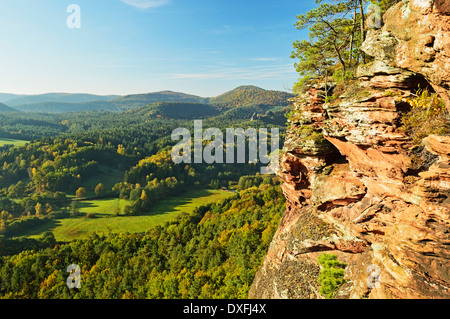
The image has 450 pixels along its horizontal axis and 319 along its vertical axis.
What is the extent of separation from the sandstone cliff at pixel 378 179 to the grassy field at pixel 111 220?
87946mm

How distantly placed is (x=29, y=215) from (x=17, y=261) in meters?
55.3

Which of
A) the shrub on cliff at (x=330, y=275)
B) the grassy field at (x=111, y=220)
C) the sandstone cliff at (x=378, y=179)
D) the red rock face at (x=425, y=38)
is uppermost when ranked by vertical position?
the red rock face at (x=425, y=38)

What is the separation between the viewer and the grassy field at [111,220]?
93.0 m

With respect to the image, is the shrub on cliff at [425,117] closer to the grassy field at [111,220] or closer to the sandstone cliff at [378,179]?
the sandstone cliff at [378,179]

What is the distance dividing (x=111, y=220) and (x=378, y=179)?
10710 centimetres

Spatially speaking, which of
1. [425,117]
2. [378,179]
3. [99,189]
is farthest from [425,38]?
[99,189]

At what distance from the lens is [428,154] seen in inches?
481

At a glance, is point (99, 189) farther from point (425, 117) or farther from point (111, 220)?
point (425, 117)

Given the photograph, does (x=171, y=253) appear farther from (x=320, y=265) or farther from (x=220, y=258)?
(x=320, y=265)

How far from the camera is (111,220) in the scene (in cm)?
10269

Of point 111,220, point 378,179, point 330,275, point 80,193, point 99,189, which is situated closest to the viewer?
point 378,179

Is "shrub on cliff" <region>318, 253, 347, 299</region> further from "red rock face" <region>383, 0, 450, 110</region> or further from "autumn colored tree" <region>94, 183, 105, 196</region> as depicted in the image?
"autumn colored tree" <region>94, 183, 105, 196</region>

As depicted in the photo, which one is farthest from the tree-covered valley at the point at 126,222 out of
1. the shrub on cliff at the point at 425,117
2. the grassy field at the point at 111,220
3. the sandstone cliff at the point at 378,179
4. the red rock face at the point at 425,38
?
the red rock face at the point at 425,38

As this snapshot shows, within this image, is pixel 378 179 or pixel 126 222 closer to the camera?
pixel 378 179
